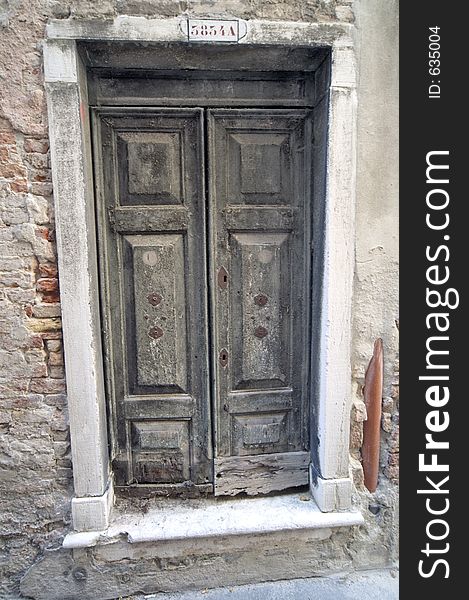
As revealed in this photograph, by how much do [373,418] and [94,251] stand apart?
181 centimetres

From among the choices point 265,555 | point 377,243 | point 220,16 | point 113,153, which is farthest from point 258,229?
point 265,555

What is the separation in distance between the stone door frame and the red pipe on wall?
13 centimetres

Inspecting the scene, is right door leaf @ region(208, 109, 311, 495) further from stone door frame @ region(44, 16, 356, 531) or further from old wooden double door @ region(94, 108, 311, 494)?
stone door frame @ region(44, 16, 356, 531)

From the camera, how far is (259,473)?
2574mm

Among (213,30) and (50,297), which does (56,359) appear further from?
(213,30)

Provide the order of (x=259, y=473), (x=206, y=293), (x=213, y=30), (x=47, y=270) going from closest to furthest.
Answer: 1. (x=213, y=30)
2. (x=47, y=270)
3. (x=206, y=293)
4. (x=259, y=473)

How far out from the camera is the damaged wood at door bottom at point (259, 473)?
2555mm

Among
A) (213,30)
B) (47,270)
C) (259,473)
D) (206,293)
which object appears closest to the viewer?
(213,30)

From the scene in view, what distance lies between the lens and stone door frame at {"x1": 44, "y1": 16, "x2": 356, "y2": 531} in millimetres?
2041

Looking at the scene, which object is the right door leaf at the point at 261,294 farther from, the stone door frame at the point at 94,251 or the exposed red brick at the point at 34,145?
the exposed red brick at the point at 34,145

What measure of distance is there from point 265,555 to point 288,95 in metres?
2.61

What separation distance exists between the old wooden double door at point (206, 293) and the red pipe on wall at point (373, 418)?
36 cm

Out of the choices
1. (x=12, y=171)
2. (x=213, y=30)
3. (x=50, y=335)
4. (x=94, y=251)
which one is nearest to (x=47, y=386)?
(x=50, y=335)

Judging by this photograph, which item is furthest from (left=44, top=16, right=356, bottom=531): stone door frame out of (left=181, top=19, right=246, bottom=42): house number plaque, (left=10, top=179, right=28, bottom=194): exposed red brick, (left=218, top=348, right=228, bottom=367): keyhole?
(left=218, top=348, right=228, bottom=367): keyhole
